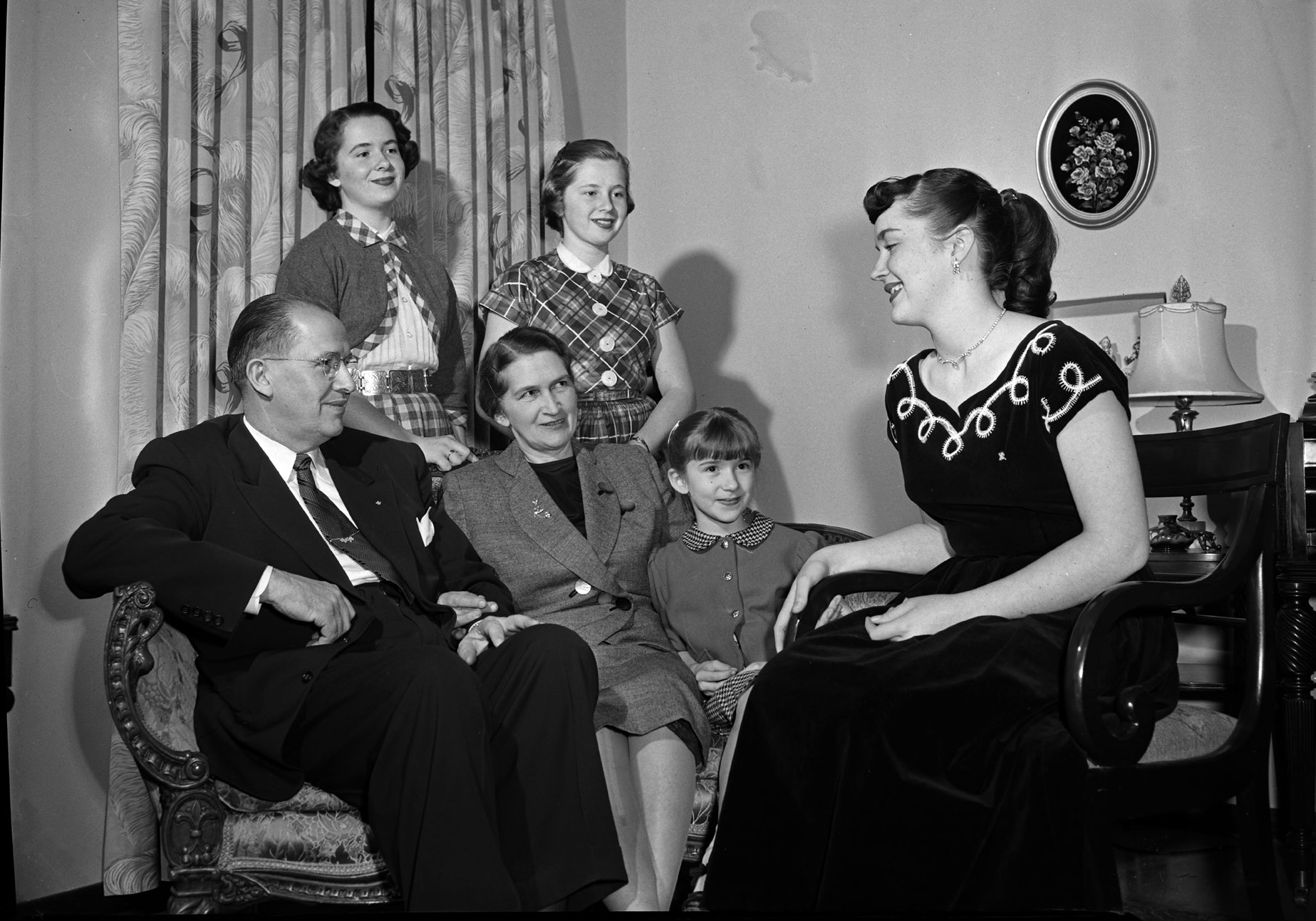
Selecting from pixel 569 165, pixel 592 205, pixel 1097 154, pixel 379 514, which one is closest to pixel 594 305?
pixel 592 205

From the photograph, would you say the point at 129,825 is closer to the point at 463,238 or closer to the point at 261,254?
the point at 261,254

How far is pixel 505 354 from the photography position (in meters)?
2.96

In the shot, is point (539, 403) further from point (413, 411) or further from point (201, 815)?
point (201, 815)

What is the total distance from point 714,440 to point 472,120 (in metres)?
1.70

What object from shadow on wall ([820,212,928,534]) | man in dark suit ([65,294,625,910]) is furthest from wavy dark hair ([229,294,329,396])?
shadow on wall ([820,212,928,534])

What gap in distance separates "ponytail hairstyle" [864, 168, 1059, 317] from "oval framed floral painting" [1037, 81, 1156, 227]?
75.8 inches

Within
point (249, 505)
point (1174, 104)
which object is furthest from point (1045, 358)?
point (1174, 104)

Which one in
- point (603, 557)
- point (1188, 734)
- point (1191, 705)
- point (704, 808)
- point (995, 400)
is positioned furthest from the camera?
point (603, 557)

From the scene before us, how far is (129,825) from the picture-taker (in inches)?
88.0

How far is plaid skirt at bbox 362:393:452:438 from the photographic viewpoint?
315cm

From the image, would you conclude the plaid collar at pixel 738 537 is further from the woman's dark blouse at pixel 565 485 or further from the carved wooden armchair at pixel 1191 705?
the carved wooden armchair at pixel 1191 705

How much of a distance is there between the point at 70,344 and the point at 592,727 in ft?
5.11

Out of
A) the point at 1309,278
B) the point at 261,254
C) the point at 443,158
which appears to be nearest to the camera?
the point at 261,254

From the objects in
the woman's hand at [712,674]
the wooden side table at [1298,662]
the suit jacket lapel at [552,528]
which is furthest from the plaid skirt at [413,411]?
the wooden side table at [1298,662]
